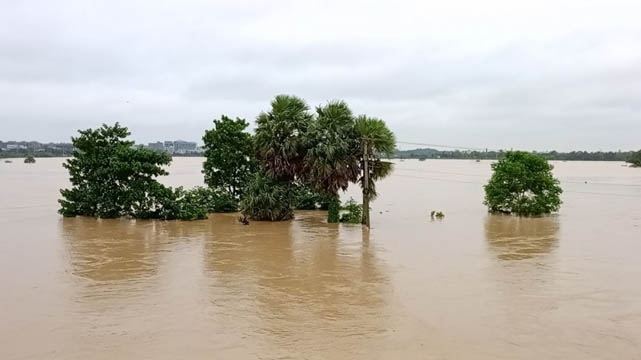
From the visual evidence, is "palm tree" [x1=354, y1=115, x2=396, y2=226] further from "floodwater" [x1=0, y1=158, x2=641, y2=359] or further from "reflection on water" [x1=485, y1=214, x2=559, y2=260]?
"reflection on water" [x1=485, y1=214, x2=559, y2=260]

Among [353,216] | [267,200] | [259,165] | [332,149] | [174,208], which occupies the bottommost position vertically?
[353,216]

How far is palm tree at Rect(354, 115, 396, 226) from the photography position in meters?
16.2

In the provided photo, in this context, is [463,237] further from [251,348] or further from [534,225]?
[251,348]

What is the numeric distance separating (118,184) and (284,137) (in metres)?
6.98

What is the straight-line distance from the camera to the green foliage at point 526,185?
2027 cm

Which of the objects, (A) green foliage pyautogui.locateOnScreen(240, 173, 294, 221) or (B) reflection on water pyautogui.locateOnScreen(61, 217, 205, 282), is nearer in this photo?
(B) reflection on water pyautogui.locateOnScreen(61, 217, 205, 282)

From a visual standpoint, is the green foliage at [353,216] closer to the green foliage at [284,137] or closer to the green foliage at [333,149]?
the green foliage at [333,149]

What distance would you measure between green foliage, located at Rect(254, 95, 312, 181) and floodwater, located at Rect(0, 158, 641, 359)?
2.33 metres

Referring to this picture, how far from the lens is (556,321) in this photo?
24.0 ft

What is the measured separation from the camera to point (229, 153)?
19906mm

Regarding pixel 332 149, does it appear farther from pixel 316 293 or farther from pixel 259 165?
pixel 316 293

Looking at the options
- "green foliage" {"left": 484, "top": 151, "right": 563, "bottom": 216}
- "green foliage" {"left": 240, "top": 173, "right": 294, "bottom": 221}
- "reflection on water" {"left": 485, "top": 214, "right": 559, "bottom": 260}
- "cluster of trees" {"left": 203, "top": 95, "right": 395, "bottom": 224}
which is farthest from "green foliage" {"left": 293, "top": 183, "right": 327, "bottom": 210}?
"green foliage" {"left": 484, "top": 151, "right": 563, "bottom": 216}

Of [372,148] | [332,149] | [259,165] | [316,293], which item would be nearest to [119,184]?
[259,165]

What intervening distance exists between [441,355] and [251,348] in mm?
2365
